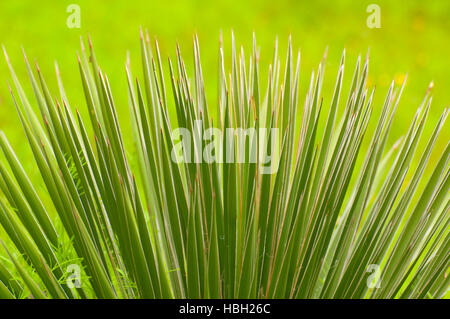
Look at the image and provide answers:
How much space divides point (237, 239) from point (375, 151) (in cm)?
27

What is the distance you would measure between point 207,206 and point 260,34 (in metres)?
2.83

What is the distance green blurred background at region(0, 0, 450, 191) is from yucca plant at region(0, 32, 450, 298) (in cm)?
230

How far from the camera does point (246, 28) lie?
346 cm

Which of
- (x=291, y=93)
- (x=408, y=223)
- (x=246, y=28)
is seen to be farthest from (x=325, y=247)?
(x=246, y=28)

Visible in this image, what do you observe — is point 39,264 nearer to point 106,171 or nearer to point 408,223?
point 106,171

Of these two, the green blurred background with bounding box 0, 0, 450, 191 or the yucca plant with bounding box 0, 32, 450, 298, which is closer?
the yucca plant with bounding box 0, 32, 450, 298

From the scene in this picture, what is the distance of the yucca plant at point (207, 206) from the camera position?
30.1 inches

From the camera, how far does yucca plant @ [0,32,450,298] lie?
0.77 meters

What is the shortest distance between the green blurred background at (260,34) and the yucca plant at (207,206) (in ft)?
7.55

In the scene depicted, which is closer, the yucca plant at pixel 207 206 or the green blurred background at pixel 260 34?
the yucca plant at pixel 207 206

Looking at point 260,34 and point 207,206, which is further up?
point 260,34

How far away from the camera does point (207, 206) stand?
2.57 ft

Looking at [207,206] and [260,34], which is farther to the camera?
[260,34]
